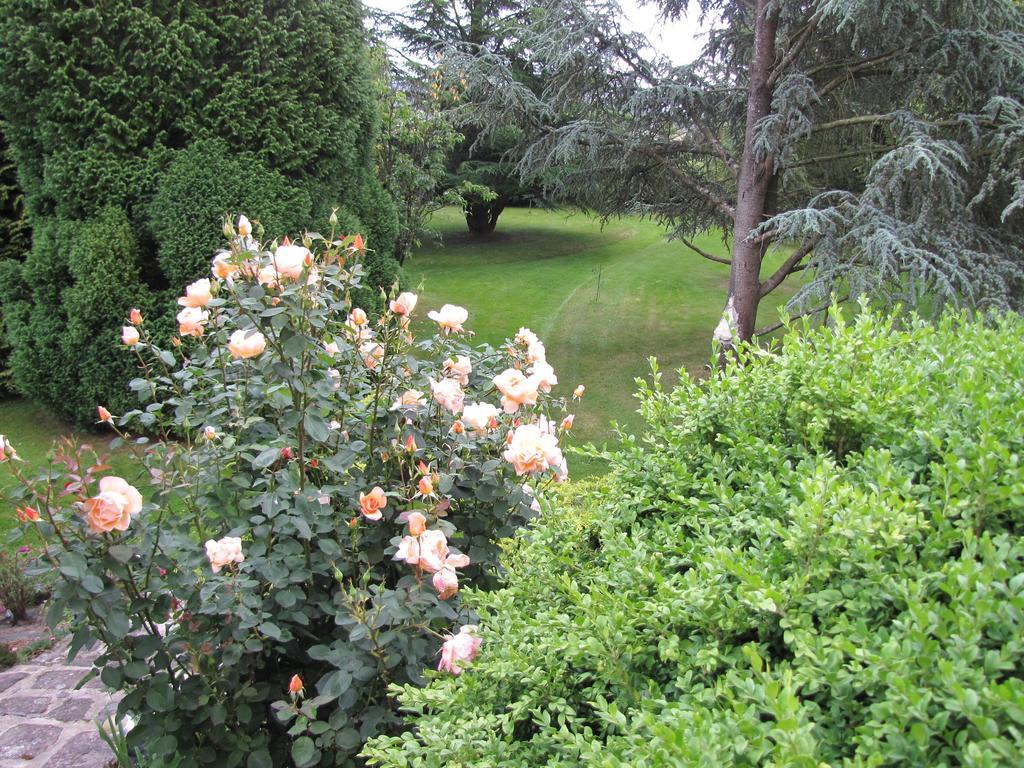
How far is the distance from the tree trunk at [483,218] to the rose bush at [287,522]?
1600 cm

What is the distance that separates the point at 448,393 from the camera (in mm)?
2238

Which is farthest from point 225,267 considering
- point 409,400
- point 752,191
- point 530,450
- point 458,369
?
point 752,191

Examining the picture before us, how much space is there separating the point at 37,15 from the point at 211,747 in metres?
5.26

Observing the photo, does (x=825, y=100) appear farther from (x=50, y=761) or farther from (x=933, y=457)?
(x=50, y=761)

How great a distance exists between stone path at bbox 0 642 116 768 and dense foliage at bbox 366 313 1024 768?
204cm

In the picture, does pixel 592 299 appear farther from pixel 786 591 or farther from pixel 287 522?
pixel 786 591

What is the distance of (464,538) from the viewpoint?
2.39 meters

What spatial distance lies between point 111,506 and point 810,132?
631 cm

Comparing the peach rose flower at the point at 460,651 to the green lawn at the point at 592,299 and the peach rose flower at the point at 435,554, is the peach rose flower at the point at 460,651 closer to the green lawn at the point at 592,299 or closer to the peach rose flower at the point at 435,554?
the peach rose flower at the point at 435,554

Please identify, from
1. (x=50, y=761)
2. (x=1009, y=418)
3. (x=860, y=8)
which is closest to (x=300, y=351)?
(x=1009, y=418)

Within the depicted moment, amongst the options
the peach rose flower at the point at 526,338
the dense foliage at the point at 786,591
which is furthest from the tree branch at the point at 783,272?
the dense foliage at the point at 786,591

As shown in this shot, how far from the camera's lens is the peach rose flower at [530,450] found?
206cm

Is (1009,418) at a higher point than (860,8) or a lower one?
lower

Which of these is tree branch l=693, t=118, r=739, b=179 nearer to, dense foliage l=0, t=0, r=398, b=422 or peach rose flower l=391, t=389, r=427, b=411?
dense foliage l=0, t=0, r=398, b=422
